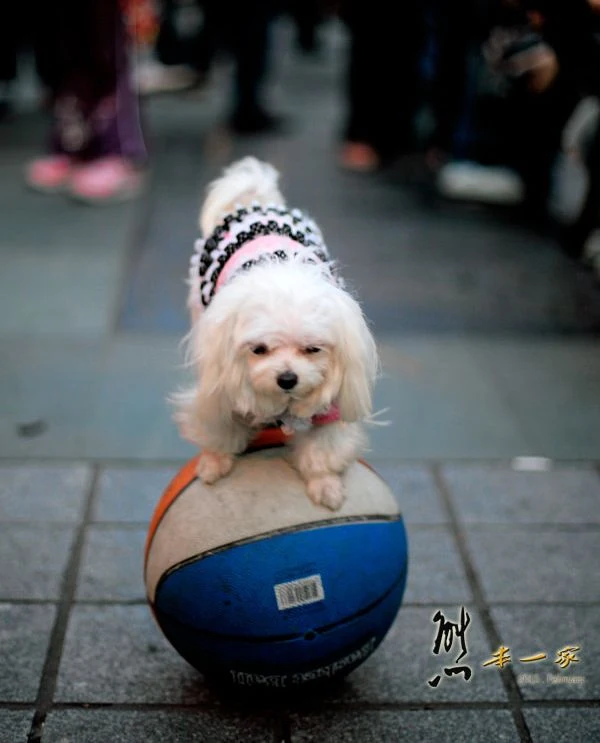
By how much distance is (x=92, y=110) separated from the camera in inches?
255

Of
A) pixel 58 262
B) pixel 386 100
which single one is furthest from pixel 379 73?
pixel 58 262

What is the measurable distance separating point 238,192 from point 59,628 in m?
1.50

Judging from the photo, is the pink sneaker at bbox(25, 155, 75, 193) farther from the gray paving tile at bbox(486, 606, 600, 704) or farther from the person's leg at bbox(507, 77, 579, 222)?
the gray paving tile at bbox(486, 606, 600, 704)

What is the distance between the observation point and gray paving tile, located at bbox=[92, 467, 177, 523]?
3.37 meters

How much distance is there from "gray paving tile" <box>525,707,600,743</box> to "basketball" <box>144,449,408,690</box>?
0.50 metres

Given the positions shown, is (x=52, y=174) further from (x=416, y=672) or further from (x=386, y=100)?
(x=416, y=672)

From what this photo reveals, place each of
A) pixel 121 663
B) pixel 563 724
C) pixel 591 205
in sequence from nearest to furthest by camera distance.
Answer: pixel 563 724 → pixel 121 663 → pixel 591 205

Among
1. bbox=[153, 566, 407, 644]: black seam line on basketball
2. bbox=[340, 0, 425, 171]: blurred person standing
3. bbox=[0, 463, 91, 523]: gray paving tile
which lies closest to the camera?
bbox=[153, 566, 407, 644]: black seam line on basketball

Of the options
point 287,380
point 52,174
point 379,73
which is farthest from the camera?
point 379,73

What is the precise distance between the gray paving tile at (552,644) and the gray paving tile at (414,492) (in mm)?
518

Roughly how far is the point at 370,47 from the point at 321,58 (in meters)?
5.99

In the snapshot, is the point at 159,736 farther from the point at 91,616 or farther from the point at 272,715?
the point at 91,616

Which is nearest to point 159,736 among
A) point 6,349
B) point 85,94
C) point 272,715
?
point 272,715

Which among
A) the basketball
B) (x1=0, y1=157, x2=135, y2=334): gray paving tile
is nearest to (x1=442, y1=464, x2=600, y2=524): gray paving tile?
the basketball
